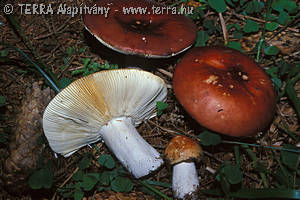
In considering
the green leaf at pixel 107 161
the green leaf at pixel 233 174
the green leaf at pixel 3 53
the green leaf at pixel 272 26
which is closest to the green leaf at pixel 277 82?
the green leaf at pixel 272 26

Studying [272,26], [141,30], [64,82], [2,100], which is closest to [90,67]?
[64,82]

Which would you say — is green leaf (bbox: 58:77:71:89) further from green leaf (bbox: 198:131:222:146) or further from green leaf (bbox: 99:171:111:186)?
green leaf (bbox: 198:131:222:146)

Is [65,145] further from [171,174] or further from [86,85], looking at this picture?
[171,174]

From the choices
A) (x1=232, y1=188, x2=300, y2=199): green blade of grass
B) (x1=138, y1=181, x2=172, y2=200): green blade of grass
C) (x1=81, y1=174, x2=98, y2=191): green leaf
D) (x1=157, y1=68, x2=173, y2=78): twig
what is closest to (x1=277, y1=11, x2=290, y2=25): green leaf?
(x1=157, y1=68, x2=173, y2=78): twig

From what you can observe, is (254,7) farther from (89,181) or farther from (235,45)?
(89,181)

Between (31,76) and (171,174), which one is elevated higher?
(31,76)

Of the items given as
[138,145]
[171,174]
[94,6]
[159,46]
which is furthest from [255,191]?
[94,6]
